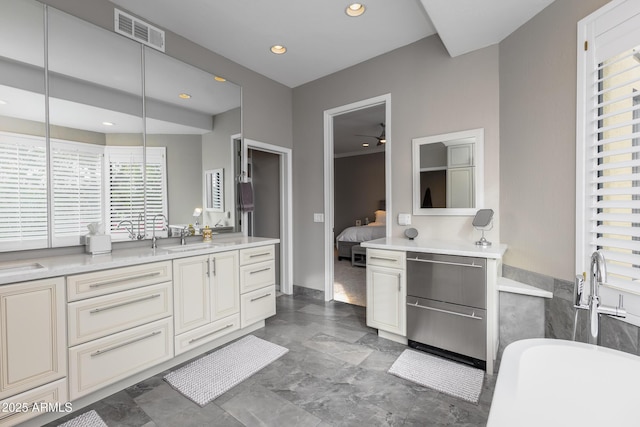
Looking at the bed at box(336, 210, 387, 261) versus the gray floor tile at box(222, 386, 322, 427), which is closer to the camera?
the gray floor tile at box(222, 386, 322, 427)

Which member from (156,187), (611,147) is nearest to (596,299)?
(611,147)

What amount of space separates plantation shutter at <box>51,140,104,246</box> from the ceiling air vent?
1.06 metres

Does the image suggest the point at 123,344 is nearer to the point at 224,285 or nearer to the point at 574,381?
the point at 224,285

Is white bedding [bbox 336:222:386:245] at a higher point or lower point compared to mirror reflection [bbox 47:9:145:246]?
lower

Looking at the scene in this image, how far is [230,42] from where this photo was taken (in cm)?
293

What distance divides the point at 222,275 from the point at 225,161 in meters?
1.34

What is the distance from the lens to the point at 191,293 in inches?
88.8

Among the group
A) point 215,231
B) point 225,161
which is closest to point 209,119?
point 225,161

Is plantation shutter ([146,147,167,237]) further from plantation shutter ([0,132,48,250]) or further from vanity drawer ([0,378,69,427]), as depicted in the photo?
vanity drawer ([0,378,69,427])

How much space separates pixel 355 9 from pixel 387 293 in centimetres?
256

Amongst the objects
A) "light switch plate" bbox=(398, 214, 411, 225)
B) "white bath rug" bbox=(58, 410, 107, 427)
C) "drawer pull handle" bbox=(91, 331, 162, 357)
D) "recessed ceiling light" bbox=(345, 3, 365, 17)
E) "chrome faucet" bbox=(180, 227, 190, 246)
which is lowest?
"white bath rug" bbox=(58, 410, 107, 427)

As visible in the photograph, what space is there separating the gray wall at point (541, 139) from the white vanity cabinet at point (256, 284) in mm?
2270

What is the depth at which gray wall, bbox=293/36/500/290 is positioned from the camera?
2574 millimetres

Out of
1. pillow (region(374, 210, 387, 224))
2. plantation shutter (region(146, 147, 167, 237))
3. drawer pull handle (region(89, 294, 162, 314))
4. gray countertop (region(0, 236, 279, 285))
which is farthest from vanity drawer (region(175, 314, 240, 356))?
pillow (region(374, 210, 387, 224))
